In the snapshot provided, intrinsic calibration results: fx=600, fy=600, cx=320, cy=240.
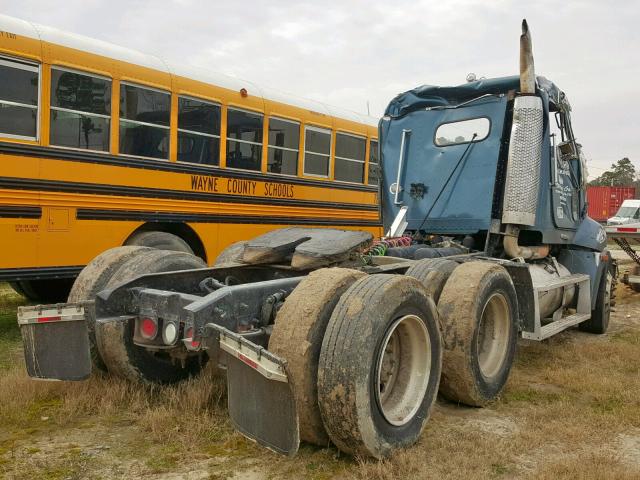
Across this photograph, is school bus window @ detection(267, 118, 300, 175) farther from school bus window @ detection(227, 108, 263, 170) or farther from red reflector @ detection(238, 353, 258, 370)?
red reflector @ detection(238, 353, 258, 370)

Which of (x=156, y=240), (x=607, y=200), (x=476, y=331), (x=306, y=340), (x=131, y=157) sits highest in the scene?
(x=607, y=200)

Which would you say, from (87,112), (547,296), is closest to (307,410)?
(547,296)

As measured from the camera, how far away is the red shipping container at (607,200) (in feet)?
124

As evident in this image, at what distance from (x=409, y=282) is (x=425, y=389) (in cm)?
64

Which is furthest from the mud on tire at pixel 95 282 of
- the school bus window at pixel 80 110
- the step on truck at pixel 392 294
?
the school bus window at pixel 80 110

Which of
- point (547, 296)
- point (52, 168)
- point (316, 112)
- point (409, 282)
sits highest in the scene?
point (316, 112)

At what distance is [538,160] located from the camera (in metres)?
5.71

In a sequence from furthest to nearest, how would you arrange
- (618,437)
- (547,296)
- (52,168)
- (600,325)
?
1. (600,325)
2. (52,168)
3. (547,296)
4. (618,437)

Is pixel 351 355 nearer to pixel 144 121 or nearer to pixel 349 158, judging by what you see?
pixel 144 121

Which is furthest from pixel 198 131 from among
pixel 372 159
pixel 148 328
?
pixel 148 328

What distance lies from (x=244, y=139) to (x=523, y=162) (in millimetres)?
3879

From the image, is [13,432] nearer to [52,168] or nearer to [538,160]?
[52,168]

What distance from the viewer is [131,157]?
683cm

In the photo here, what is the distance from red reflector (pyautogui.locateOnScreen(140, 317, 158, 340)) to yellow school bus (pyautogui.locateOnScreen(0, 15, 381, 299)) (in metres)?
2.98
